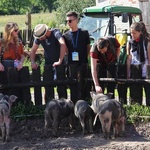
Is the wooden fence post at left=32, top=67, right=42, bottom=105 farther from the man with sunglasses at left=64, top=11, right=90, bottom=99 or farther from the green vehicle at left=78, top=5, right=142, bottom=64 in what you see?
the green vehicle at left=78, top=5, right=142, bottom=64

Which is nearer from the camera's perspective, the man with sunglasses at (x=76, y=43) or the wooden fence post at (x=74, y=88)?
the man with sunglasses at (x=76, y=43)

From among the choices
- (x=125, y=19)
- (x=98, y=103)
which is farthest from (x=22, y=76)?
(x=125, y=19)

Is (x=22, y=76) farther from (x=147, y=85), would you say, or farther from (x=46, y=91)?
(x=147, y=85)

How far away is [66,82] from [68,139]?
185cm

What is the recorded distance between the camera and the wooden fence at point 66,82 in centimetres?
795

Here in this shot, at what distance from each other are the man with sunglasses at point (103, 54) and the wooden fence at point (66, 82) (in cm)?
15

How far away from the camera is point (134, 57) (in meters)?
8.09

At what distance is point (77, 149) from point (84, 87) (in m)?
2.44

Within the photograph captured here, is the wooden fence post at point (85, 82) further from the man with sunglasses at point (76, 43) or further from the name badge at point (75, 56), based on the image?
the name badge at point (75, 56)

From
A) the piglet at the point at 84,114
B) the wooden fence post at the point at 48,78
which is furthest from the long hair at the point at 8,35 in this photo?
the piglet at the point at 84,114

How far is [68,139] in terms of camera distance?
6520mm

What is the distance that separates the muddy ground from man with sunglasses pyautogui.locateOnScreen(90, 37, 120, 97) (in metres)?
0.84

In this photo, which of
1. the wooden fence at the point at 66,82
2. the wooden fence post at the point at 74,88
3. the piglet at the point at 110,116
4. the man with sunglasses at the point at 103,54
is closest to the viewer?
the piglet at the point at 110,116

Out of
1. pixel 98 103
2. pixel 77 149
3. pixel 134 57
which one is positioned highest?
pixel 134 57
